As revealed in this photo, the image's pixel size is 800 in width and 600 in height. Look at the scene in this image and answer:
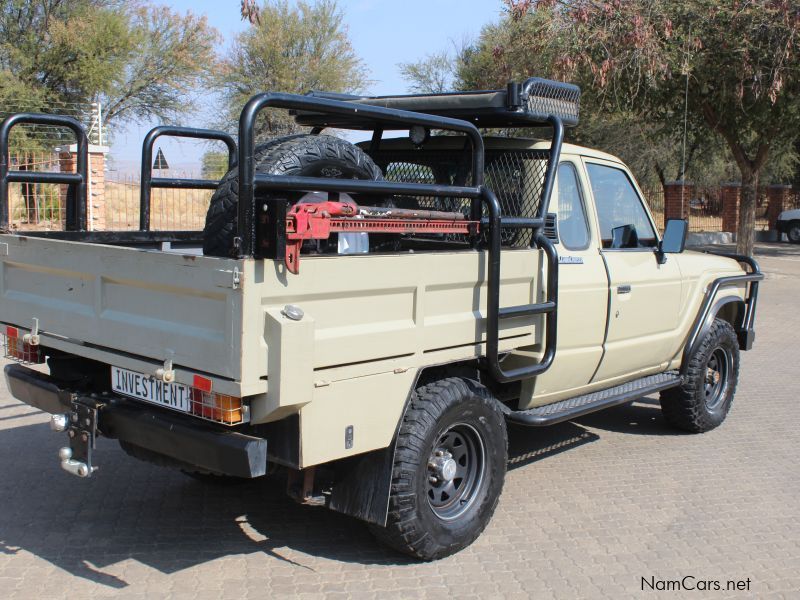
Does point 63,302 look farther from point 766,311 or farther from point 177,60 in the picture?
point 177,60

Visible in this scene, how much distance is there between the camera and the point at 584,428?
691cm

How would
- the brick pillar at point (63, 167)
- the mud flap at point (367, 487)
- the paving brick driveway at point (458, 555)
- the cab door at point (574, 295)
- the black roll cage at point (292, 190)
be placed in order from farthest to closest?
the brick pillar at point (63, 167)
the cab door at point (574, 295)
the paving brick driveway at point (458, 555)
the mud flap at point (367, 487)
the black roll cage at point (292, 190)

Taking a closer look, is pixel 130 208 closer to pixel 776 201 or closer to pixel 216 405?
pixel 216 405

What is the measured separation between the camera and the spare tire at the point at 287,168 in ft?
13.2

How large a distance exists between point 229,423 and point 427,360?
1.04m

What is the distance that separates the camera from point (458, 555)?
436 centimetres

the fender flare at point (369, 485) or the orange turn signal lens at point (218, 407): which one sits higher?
the orange turn signal lens at point (218, 407)

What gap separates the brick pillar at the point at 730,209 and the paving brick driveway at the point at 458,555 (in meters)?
23.5

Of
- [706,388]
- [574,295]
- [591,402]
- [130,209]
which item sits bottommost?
[706,388]

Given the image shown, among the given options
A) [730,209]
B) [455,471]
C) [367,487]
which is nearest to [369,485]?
[367,487]

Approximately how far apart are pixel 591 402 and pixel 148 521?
107 inches

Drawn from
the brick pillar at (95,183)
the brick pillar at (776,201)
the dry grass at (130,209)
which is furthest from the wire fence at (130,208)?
the brick pillar at (776,201)

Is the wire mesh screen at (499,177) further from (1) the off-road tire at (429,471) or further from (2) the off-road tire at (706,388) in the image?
(2) the off-road tire at (706,388)

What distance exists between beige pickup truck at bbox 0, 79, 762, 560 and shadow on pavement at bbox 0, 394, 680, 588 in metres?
0.29
